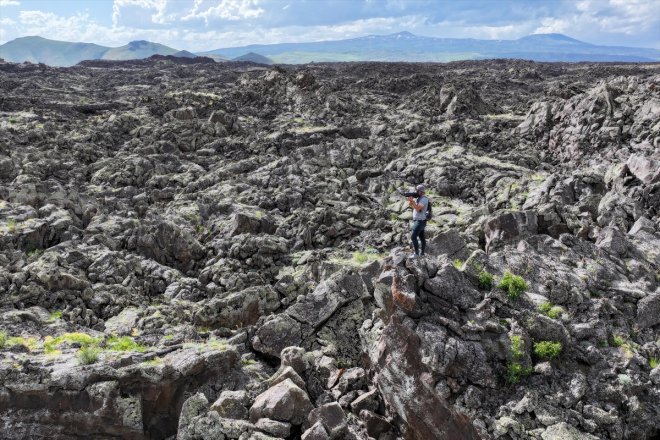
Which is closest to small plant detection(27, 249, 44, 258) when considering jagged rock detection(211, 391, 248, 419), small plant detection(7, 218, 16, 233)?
small plant detection(7, 218, 16, 233)

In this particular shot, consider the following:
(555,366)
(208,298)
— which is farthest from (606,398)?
(208,298)

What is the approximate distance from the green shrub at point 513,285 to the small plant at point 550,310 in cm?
76

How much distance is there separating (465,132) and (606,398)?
39.7 m

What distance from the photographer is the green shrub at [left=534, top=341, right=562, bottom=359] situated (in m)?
13.4

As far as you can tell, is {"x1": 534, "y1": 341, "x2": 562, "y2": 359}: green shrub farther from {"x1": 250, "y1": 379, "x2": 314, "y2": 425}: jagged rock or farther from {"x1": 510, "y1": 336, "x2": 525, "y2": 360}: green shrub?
{"x1": 250, "y1": 379, "x2": 314, "y2": 425}: jagged rock

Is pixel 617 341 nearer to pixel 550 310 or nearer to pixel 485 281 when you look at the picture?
pixel 550 310

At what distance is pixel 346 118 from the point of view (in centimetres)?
5925

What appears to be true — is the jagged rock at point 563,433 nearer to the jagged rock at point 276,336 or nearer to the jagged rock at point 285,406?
the jagged rock at point 285,406

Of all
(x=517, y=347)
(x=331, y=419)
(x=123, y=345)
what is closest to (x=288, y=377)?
(x=331, y=419)

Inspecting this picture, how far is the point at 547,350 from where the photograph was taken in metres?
13.4

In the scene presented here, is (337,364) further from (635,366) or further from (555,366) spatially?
(635,366)

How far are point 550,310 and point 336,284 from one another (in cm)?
783

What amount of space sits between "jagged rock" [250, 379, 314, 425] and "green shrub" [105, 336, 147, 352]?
17.0 ft

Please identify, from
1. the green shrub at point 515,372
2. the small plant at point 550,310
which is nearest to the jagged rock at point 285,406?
the green shrub at point 515,372
